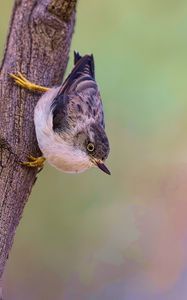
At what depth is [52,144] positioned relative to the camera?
2.02 meters

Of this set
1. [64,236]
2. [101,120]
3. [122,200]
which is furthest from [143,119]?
[101,120]

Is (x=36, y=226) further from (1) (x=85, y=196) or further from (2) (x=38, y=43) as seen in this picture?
(2) (x=38, y=43)

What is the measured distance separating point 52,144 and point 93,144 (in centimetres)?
15

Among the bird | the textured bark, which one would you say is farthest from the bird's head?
the textured bark

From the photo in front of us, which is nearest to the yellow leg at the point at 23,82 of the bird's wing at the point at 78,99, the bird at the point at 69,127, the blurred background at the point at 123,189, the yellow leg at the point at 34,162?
the bird at the point at 69,127

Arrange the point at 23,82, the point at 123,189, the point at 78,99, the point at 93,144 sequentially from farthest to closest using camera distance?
the point at 123,189
the point at 78,99
the point at 93,144
the point at 23,82

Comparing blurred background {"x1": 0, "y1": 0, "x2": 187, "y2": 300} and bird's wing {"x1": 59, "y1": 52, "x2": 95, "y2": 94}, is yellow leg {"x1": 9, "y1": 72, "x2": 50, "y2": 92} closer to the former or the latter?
bird's wing {"x1": 59, "y1": 52, "x2": 95, "y2": 94}

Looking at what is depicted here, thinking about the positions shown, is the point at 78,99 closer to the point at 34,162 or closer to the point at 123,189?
the point at 34,162

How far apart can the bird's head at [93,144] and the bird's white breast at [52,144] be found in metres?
0.02

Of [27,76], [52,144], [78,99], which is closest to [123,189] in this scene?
[78,99]

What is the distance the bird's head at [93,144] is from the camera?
2068mm

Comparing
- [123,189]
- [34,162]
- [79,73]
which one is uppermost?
[79,73]

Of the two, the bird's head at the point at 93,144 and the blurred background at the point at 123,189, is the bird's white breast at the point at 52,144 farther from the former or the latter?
the blurred background at the point at 123,189

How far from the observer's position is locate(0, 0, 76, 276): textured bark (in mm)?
1860
